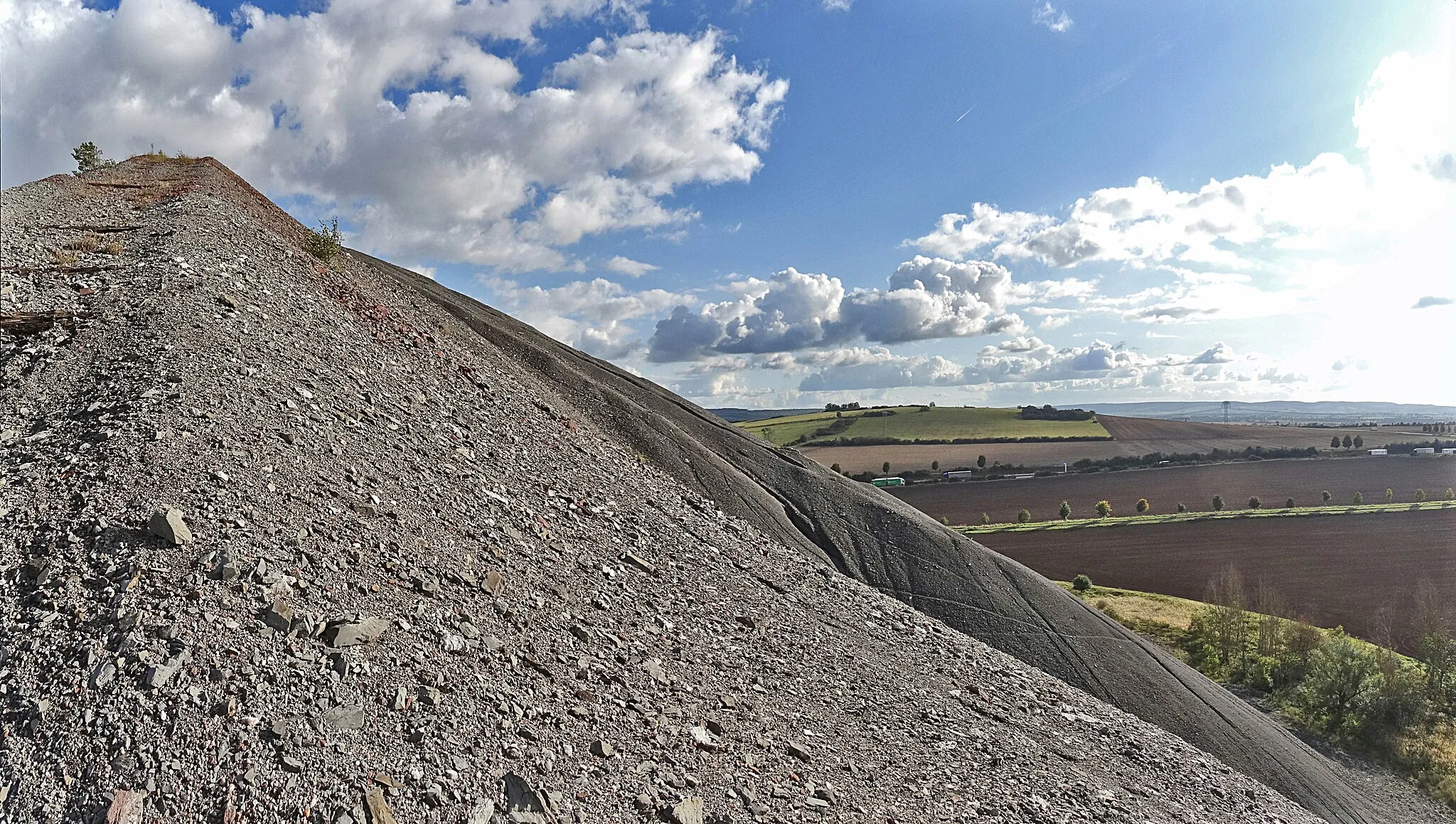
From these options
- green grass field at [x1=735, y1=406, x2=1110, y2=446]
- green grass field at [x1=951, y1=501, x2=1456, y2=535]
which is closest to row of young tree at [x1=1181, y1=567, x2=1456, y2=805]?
green grass field at [x1=951, y1=501, x2=1456, y2=535]

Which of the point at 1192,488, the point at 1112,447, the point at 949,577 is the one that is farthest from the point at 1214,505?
the point at 949,577

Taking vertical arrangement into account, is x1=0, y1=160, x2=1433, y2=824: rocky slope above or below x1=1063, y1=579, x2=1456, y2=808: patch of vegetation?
above

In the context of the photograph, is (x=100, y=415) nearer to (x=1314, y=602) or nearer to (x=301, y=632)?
(x=301, y=632)

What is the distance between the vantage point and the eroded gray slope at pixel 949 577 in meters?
19.1

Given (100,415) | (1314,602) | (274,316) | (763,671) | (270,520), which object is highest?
(274,316)

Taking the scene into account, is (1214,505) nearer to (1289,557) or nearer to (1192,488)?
(1192,488)

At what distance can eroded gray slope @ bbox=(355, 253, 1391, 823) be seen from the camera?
62.5 feet

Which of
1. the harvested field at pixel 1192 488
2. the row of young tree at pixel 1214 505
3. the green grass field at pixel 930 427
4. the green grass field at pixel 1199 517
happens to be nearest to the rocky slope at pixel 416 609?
the green grass field at pixel 1199 517

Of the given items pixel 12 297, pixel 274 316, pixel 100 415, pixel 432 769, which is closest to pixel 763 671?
pixel 432 769

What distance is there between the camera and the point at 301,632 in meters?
8.12

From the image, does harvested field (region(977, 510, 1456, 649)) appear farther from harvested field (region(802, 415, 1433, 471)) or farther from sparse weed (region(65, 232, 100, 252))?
sparse weed (region(65, 232, 100, 252))

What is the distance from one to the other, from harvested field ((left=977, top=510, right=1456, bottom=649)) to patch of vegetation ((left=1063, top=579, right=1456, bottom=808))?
7152mm

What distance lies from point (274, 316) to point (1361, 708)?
3672 centimetres

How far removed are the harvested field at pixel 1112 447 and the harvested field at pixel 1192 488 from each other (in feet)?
33.2
